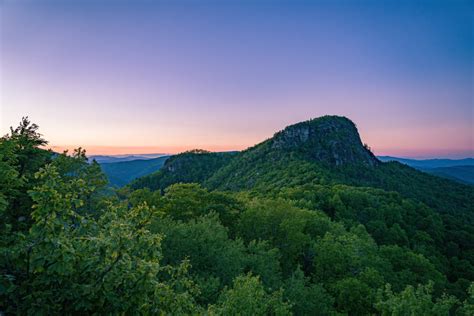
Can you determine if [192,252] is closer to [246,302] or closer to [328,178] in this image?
[246,302]

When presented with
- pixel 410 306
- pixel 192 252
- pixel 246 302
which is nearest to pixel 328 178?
pixel 410 306

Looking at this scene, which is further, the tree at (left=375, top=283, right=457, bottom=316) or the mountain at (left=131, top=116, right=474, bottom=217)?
the mountain at (left=131, top=116, right=474, bottom=217)

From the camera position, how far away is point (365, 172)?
186 m

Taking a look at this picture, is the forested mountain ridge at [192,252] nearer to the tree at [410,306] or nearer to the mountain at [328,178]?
the tree at [410,306]

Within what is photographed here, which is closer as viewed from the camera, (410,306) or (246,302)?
(246,302)

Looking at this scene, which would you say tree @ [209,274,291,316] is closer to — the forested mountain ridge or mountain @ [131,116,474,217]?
the forested mountain ridge

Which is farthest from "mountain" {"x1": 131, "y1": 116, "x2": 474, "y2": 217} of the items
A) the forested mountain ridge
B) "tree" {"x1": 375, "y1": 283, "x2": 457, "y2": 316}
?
"tree" {"x1": 375, "y1": 283, "x2": 457, "y2": 316}

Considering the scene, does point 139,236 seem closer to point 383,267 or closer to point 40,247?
point 40,247

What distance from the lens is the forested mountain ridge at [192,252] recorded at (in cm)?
562

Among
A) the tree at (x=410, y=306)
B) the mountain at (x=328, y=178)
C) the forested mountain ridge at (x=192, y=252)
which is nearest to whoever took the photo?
the forested mountain ridge at (x=192, y=252)

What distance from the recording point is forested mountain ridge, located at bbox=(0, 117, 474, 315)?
5.62 metres

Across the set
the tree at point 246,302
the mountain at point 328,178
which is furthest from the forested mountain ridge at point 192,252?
the mountain at point 328,178

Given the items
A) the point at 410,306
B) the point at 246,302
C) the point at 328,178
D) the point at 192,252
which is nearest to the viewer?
the point at 246,302

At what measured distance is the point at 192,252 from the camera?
2272cm
